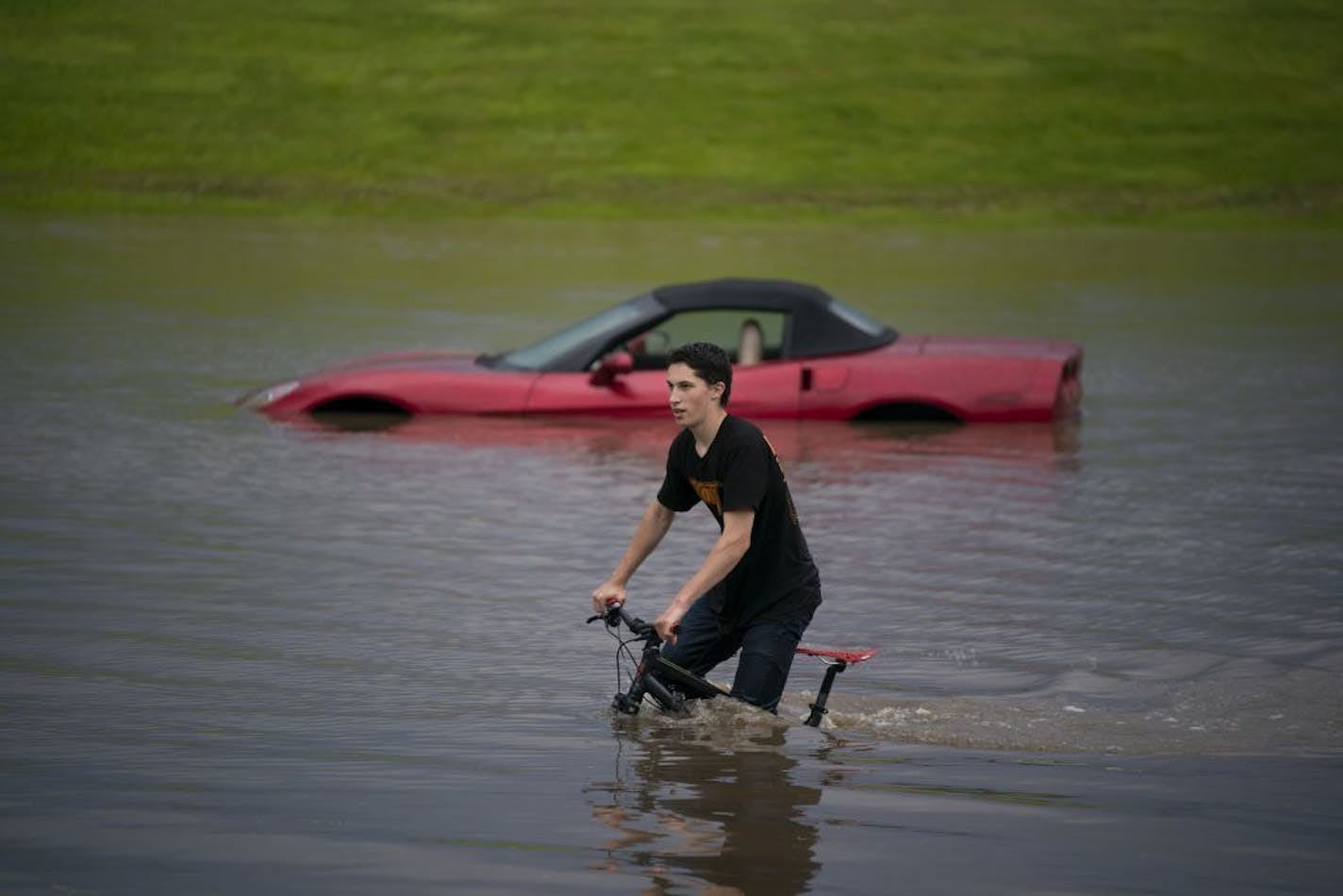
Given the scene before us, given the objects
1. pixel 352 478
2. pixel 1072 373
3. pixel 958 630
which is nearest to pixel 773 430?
pixel 1072 373

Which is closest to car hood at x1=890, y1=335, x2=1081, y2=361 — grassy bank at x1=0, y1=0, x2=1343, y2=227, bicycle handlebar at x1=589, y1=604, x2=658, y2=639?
bicycle handlebar at x1=589, y1=604, x2=658, y2=639

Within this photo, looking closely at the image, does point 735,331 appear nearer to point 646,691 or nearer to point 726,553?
point 646,691

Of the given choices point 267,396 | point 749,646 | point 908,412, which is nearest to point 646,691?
point 749,646

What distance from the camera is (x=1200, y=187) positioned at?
47.7 meters

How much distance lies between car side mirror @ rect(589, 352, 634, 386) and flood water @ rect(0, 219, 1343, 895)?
441 millimetres

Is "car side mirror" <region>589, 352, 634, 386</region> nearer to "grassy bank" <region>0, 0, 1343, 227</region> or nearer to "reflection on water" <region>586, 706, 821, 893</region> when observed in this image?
"reflection on water" <region>586, 706, 821, 893</region>

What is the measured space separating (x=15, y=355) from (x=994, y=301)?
14.0 metres

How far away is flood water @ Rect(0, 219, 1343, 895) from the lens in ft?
21.5

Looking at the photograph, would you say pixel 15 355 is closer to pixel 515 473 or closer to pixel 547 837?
pixel 515 473

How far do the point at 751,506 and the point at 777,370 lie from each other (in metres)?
9.07

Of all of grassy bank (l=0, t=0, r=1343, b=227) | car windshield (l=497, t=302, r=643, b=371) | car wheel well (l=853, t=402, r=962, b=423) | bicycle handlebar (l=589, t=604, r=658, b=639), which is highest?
grassy bank (l=0, t=0, r=1343, b=227)

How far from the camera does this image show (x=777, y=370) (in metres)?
16.3

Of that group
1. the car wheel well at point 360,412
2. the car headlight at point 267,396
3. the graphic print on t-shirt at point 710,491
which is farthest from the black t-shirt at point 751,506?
the car headlight at point 267,396

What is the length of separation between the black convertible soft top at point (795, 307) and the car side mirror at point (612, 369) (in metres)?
0.49
